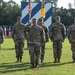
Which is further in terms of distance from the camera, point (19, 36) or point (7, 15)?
point (7, 15)

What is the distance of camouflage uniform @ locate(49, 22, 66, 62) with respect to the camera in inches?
697

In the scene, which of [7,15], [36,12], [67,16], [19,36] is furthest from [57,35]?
[7,15]

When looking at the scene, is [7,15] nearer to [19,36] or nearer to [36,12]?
[36,12]

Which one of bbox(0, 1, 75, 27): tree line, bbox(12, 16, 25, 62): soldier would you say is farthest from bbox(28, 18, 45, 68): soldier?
Answer: bbox(0, 1, 75, 27): tree line

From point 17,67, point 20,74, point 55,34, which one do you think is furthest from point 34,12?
point 20,74

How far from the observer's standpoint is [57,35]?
58.4 ft

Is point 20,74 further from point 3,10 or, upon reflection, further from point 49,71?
point 3,10

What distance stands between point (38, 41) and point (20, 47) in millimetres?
2863

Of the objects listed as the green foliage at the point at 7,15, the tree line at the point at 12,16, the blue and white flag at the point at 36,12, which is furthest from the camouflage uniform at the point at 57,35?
the green foliage at the point at 7,15

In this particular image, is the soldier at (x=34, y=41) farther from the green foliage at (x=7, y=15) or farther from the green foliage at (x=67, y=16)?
the green foliage at (x=7, y=15)

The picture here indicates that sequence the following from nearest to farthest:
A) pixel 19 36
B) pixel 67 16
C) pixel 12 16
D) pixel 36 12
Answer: pixel 19 36, pixel 36 12, pixel 67 16, pixel 12 16

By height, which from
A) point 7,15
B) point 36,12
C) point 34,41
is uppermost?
point 7,15

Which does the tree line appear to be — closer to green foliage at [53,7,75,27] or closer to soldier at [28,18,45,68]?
green foliage at [53,7,75,27]

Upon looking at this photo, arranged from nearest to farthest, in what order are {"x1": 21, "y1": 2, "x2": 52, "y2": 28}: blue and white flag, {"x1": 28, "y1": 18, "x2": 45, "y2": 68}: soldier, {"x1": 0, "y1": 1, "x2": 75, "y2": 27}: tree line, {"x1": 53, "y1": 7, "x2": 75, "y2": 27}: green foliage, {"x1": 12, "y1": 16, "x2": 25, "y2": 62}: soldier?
1. {"x1": 28, "y1": 18, "x2": 45, "y2": 68}: soldier
2. {"x1": 12, "y1": 16, "x2": 25, "y2": 62}: soldier
3. {"x1": 21, "y1": 2, "x2": 52, "y2": 28}: blue and white flag
4. {"x1": 53, "y1": 7, "x2": 75, "y2": 27}: green foliage
5. {"x1": 0, "y1": 1, "x2": 75, "y2": 27}: tree line
